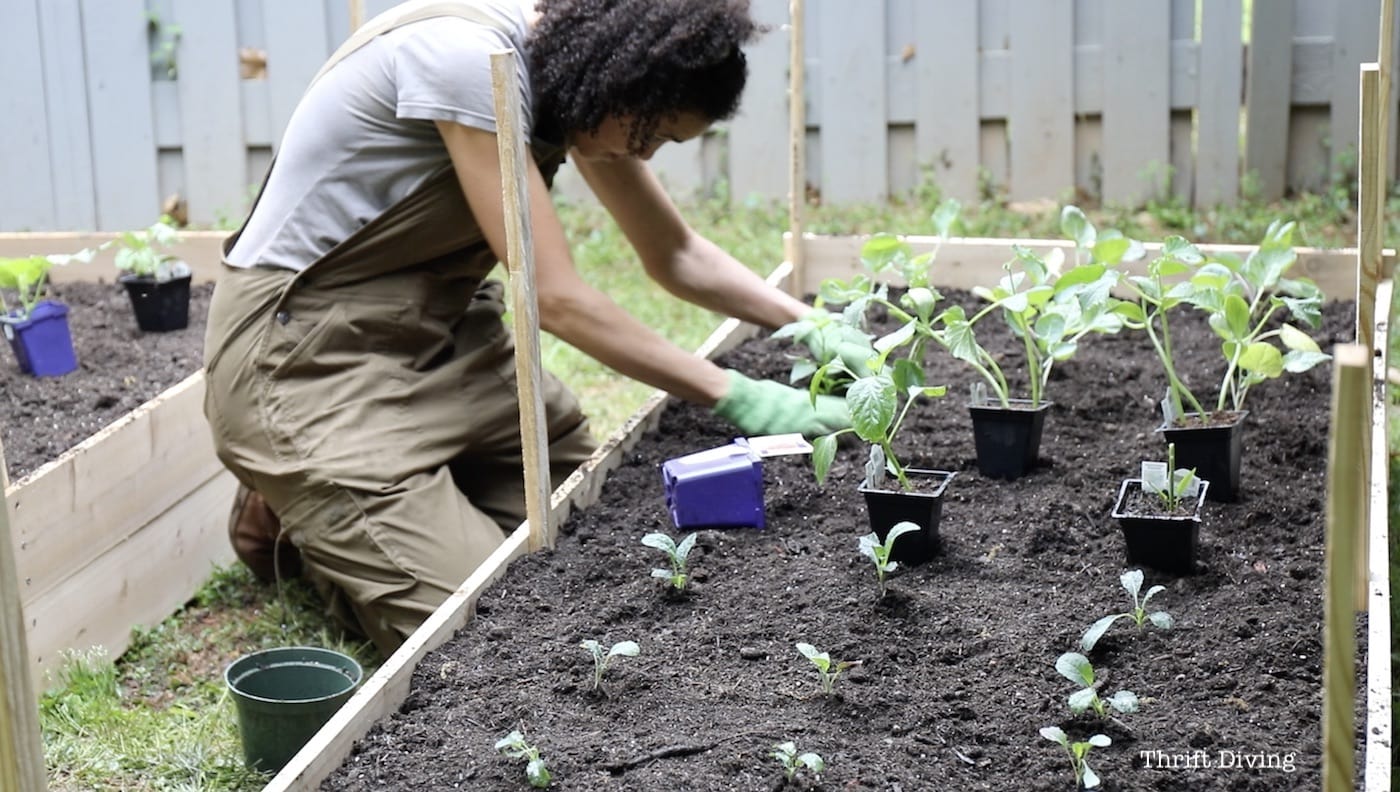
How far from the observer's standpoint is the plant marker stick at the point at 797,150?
3438mm

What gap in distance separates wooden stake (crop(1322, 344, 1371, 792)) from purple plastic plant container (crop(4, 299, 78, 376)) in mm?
2908

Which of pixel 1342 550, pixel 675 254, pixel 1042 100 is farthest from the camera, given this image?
pixel 1042 100

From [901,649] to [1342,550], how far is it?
93cm

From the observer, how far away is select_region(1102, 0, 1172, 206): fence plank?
5098 millimetres

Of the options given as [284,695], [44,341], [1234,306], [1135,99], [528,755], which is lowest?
[284,695]

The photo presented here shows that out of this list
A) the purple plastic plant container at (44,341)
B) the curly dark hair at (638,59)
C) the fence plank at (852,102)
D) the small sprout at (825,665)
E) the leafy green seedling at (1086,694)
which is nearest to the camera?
the leafy green seedling at (1086,694)

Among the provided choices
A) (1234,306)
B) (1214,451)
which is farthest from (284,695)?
(1234,306)

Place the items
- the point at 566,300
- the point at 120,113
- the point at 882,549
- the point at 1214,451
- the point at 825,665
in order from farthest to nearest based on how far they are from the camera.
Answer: the point at 120,113 < the point at 566,300 < the point at 1214,451 < the point at 882,549 < the point at 825,665

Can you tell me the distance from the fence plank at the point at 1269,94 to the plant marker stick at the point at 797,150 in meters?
2.20

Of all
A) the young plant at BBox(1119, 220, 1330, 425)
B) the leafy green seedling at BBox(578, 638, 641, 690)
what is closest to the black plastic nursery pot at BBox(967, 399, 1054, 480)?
the young plant at BBox(1119, 220, 1330, 425)

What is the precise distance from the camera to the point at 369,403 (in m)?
2.77

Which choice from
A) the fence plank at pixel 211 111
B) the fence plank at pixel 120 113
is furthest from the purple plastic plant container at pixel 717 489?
the fence plank at pixel 120 113

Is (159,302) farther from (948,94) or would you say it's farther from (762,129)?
(948,94)

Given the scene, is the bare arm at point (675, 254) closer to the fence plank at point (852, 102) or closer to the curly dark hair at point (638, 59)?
the curly dark hair at point (638, 59)
